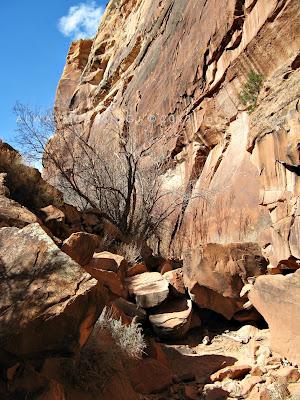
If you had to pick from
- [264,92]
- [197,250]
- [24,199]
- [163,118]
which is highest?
[163,118]

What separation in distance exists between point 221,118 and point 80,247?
7.28 m

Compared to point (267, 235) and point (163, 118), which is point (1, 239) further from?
point (163, 118)

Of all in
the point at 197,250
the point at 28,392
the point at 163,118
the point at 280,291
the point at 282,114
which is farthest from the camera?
the point at 163,118

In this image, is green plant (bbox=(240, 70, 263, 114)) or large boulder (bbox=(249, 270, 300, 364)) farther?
green plant (bbox=(240, 70, 263, 114))

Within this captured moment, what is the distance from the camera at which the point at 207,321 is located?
7273 mm

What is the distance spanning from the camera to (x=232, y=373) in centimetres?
519

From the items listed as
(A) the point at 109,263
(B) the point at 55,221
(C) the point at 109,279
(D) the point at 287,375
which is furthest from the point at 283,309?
(B) the point at 55,221

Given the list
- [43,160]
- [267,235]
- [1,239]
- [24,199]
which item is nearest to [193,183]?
[43,160]

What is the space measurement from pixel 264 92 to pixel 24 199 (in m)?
5.61

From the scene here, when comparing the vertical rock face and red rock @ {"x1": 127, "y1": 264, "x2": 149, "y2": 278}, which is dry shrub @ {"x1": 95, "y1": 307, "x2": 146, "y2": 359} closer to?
the vertical rock face

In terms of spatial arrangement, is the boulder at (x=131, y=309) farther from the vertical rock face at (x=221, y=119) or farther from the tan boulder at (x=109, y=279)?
the vertical rock face at (x=221, y=119)

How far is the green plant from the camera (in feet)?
33.3

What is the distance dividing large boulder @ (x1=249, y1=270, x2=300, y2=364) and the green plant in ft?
17.8

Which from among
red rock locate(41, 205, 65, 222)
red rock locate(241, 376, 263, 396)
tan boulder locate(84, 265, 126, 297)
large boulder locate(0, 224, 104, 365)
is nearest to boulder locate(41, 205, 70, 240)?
red rock locate(41, 205, 65, 222)
